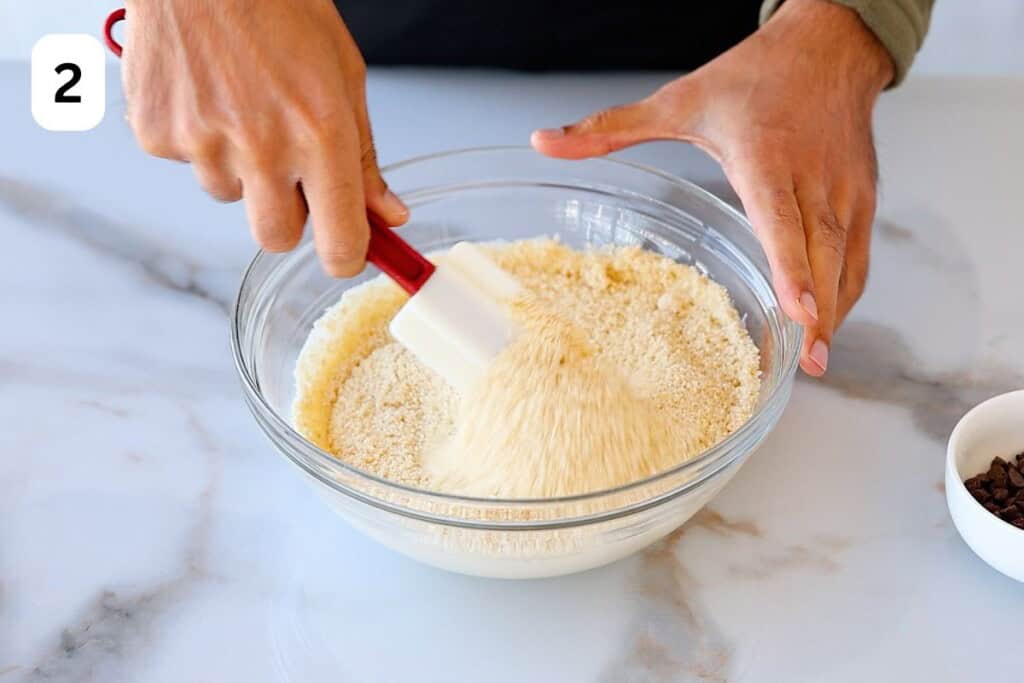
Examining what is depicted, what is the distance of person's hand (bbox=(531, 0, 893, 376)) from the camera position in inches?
39.5

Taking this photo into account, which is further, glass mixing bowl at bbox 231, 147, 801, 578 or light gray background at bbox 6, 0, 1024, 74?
light gray background at bbox 6, 0, 1024, 74

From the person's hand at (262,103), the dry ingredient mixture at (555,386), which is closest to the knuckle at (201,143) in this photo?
the person's hand at (262,103)

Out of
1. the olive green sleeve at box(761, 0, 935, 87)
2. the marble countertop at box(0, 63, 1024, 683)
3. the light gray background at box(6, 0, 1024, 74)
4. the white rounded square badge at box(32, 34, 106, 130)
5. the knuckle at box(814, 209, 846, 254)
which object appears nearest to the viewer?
the marble countertop at box(0, 63, 1024, 683)

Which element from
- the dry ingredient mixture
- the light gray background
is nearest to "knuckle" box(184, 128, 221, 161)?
the dry ingredient mixture

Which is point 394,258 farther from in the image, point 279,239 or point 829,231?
point 829,231

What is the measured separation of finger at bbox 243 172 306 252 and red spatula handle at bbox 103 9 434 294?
66 mm

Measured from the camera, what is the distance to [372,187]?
0.91 meters

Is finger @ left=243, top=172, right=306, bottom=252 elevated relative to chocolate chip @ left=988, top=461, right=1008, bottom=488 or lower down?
elevated

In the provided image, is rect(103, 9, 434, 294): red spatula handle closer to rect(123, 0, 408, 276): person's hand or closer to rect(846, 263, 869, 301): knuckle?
rect(123, 0, 408, 276): person's hand

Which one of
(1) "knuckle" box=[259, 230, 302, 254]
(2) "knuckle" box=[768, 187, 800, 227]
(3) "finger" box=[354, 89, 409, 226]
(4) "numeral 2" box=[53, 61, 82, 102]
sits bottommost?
(4) "numeral 2" box=[53, 61, 82, 102]

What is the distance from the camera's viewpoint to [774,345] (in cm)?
109

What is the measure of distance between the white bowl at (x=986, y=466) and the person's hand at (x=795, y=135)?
0.47 ft

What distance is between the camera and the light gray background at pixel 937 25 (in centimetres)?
190

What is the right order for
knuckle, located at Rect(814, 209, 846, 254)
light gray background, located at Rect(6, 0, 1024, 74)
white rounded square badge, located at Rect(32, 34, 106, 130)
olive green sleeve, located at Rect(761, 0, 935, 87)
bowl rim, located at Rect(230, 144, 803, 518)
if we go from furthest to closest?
light gray background, located at Rect(6, 0, 1024, 74) < white rounded square badge, located at Rect(32, 34, 106, 130) < olive green sleeve, located at Rect(761, 0, 935, 87) < knuckle, located at Rect(814, 209, 846, 254) < bowl rim, located at Rect(230, 144, 803, 518)
